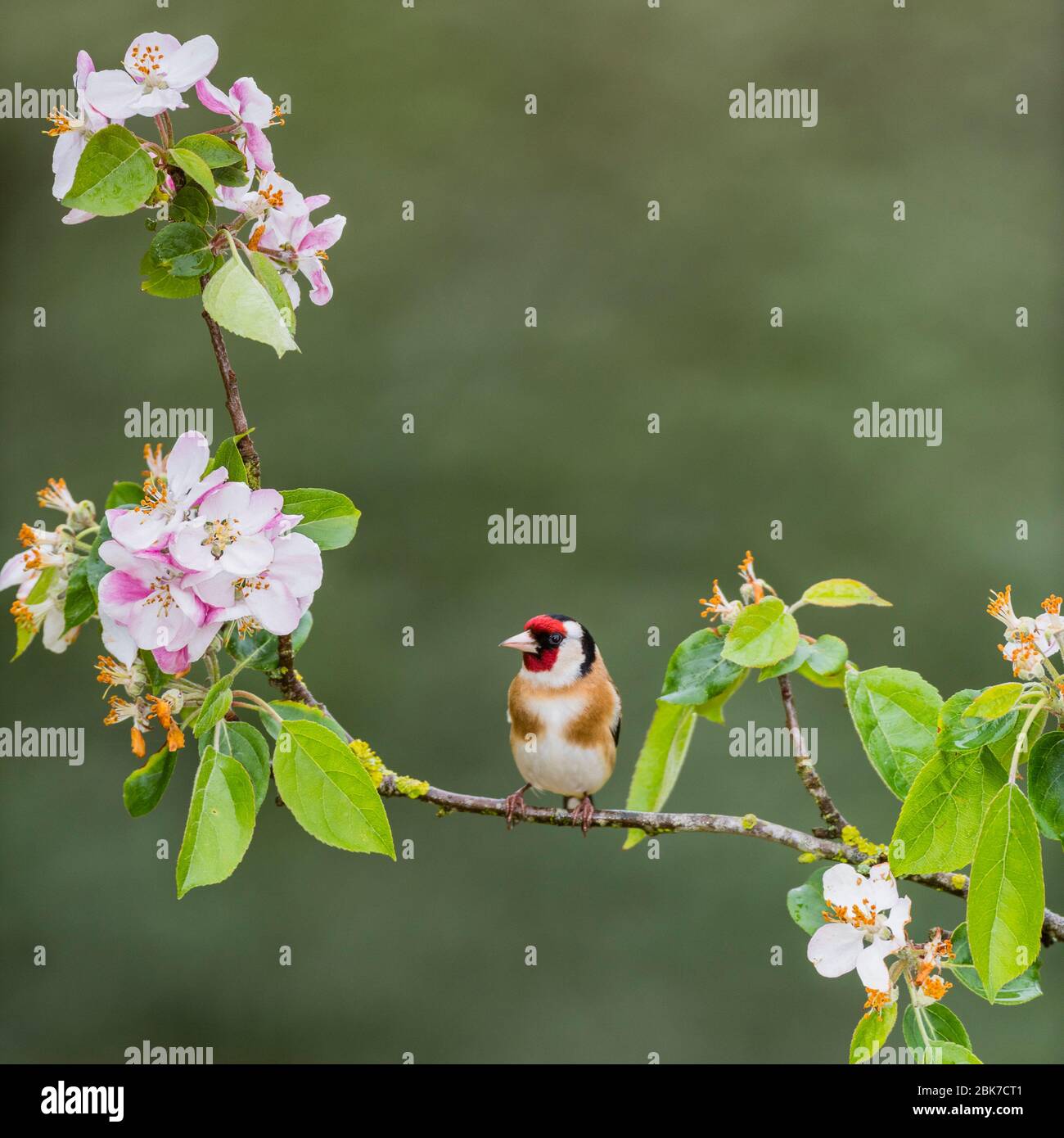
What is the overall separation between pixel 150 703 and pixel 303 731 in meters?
0.15

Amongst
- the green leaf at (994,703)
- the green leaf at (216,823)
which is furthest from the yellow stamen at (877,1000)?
the green leaf at (216,823)

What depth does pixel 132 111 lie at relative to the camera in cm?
77

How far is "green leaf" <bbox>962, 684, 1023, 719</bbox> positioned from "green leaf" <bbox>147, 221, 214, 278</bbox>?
0.60 m

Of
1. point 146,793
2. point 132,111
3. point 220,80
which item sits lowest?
point 146,793

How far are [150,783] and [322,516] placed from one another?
0.24 metres

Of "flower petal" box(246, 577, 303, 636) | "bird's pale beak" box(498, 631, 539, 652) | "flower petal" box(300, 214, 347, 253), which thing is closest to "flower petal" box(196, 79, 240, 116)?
"flower petal" box(300, 214, 347, 253)

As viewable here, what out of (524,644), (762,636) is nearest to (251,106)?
Result: (762,636)

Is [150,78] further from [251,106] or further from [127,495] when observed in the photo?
[127,495]

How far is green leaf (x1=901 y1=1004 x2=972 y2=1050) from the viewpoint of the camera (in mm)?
820

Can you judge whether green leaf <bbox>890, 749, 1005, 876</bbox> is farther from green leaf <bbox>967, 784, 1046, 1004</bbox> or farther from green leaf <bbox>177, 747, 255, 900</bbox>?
green leaf <bbox>177, 747, 255, 900</bbox>

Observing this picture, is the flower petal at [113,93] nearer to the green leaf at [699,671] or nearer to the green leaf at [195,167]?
the green leaf at [195,167]
